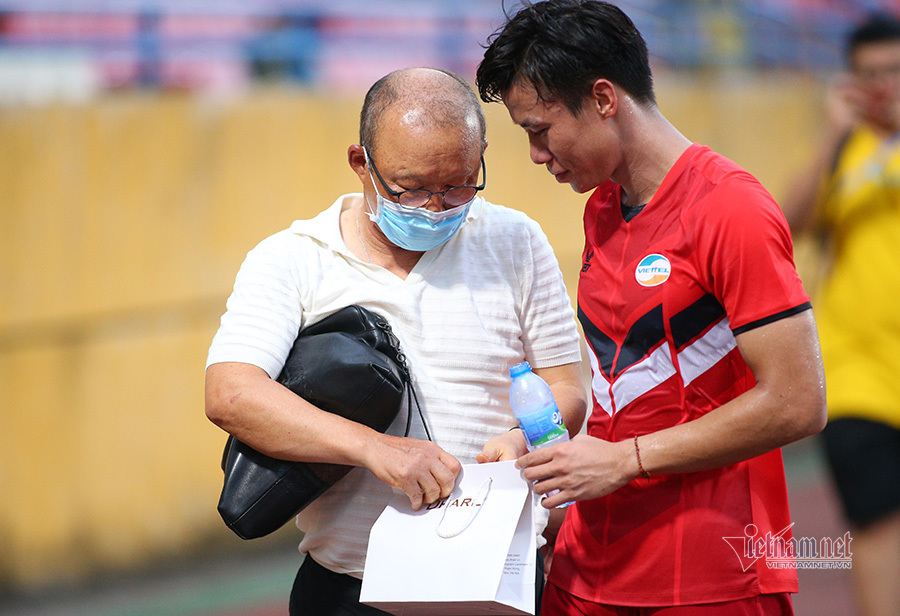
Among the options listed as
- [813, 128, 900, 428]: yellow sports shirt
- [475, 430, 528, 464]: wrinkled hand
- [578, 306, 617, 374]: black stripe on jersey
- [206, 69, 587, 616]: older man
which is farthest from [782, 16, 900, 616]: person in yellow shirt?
[475, 430, 528, 464]: wrinkled hand

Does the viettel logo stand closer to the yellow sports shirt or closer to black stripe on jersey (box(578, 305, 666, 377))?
black stripe on jersey (box(578, 305, 666, 377))

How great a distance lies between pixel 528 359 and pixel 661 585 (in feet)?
2.35

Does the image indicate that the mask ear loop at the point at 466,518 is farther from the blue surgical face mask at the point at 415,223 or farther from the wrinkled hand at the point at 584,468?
the blue surgical face mask at the point at 415,223

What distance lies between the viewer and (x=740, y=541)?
1.99 metres

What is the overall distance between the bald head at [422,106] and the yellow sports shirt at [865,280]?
179cm

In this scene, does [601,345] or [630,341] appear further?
[601,345]

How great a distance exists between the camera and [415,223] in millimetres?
2301

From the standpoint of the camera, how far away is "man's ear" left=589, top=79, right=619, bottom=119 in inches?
79.7

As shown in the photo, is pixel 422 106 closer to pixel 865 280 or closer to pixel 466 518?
pixel 466 518

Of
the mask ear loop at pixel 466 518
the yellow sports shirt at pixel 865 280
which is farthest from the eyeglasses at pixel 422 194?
the yellow sports shirt at pixel 865 280

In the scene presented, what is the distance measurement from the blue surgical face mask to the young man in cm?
30

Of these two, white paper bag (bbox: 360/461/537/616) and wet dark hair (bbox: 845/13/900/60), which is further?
wet dark hair (bbox: 845/13/900/60)

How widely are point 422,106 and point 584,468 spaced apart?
953mm

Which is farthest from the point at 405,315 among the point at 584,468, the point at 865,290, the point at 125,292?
the point at 125,292
